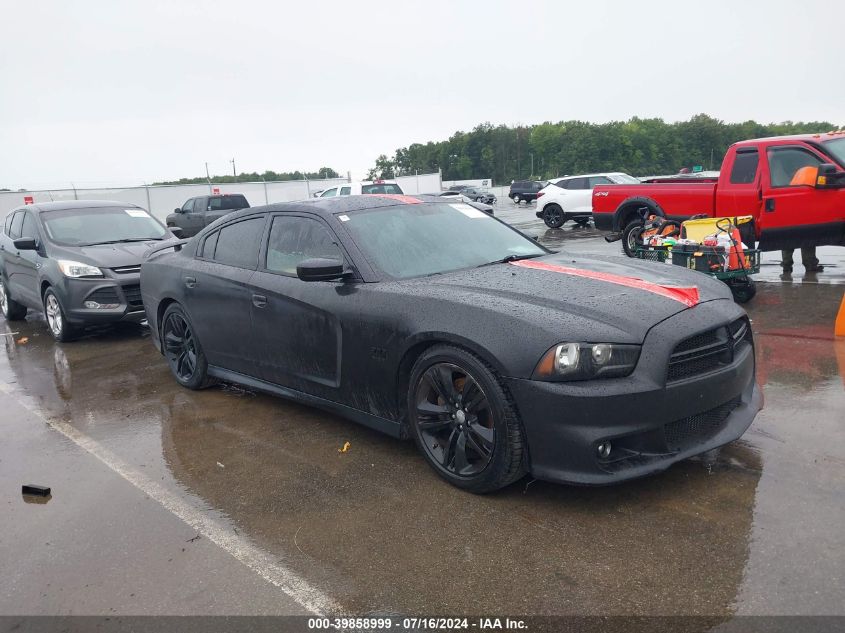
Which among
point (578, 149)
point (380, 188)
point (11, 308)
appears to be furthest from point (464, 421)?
point (578, 149)

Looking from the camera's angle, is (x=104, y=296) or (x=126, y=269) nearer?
(x=104, y=296)

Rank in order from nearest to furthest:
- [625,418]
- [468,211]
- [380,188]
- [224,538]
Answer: [625,418] → [224,538] → [468,211] → [380,188]

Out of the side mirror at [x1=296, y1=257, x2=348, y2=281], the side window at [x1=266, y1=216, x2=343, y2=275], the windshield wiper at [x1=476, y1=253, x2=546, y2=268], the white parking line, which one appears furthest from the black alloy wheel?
the windshield wiper at [x1=476, y1=253, x2=546, y2=268]

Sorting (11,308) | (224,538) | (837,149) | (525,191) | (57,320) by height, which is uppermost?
(837,149)

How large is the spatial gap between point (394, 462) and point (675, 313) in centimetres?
183

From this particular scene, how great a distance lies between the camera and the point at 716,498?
3480 mm

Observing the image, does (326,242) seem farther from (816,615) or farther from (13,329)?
(13,329)

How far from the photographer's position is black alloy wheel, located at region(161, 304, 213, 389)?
5805 mm

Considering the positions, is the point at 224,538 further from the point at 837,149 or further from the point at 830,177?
the point at 837,149

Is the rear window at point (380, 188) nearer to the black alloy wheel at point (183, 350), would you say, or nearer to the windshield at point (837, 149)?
the windshield at point (837, 149)

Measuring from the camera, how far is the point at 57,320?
28.1ft

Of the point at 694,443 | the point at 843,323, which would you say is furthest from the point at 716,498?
the point at 843,323

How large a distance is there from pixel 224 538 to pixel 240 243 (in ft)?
8.50

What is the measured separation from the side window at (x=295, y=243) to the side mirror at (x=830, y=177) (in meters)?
7.29
